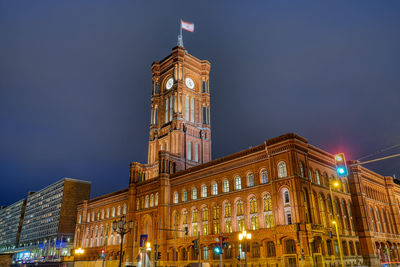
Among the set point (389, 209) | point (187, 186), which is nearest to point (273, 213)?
point (187, 186)

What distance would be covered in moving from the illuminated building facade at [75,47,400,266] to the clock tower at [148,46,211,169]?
38cm

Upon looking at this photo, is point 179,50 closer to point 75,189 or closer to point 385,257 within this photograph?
point 385,257

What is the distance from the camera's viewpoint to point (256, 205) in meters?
47.9

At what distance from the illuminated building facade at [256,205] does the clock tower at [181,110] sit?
14.8 inches

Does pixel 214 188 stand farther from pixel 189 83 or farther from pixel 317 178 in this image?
pixel 189 83

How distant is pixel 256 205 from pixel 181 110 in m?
39.9

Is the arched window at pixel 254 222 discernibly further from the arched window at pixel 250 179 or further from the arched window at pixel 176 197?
the arched window at pixel 176 197

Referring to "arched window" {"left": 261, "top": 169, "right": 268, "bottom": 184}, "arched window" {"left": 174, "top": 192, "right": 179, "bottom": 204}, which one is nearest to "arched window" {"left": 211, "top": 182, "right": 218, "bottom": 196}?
"arched window" {"left": 174, "top": 192, "right": 179, "bottom": 204}

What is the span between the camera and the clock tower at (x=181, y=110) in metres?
79.5

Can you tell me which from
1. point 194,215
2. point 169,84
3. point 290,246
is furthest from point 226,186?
point 169,84

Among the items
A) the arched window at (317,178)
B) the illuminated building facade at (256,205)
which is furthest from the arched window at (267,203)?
the arched window at (317,178)

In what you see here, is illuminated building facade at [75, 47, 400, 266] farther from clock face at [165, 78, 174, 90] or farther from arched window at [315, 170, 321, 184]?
clock face at [165, 78, 174, 90]

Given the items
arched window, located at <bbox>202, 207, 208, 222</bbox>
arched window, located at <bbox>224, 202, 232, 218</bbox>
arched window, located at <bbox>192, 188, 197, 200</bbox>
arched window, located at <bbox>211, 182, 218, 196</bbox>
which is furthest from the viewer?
arched window, located at <bbox>192, 188, 197, 200</bbox>

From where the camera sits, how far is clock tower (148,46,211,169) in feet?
261
